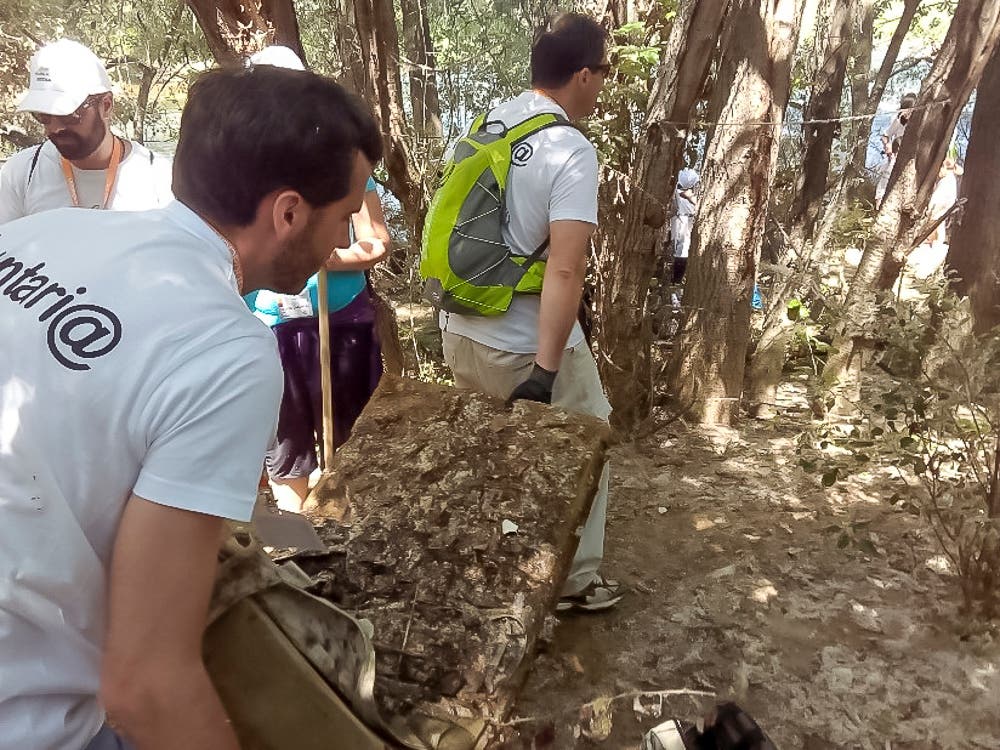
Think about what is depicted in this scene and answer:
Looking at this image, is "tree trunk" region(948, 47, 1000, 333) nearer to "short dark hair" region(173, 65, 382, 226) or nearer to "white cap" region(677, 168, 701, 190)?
"white cap" region(677, 168, 701, 190)

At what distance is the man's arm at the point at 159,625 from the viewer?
3.16ft

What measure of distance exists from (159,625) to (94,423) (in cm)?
26

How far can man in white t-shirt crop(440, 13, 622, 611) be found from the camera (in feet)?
8.02

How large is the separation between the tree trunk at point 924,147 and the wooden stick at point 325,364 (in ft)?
7.89

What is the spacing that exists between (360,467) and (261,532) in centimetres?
70

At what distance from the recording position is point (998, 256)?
463 cm

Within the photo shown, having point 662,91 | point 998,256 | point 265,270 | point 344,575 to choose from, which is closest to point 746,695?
A: point 344,575

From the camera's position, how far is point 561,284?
2.48 metres

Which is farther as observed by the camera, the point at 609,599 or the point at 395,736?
the point at 609,599

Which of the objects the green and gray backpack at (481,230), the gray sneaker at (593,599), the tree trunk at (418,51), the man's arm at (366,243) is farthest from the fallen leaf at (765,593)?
the tree trunk at (418,51)

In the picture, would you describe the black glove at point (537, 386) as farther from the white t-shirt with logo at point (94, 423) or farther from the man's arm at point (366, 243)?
the white t-shirt with logo at point (94, 423)

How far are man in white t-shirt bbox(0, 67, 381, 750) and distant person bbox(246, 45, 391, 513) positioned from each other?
184cm

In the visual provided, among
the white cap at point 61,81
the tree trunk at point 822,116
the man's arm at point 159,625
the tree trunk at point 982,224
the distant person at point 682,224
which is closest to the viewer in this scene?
the man's arm at point 159,625

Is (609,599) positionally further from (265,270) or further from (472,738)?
(265,270)
